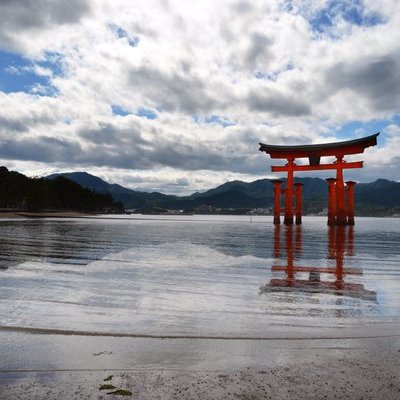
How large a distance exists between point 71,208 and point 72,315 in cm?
11225

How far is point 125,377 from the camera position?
2.84 meters

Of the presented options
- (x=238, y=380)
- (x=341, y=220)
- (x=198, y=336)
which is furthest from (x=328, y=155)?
(x=238, y=380)

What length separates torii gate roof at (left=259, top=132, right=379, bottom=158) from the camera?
127 ft

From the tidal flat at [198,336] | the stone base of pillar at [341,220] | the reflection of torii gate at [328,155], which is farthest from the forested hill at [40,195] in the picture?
the tidal flat at [198,336]

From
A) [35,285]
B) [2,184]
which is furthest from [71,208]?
[35,285]

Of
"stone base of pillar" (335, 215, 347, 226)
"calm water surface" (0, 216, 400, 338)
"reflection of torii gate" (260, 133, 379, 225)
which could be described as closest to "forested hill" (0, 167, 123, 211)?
"reflection of torii gate" (260, 133, 379, 225)

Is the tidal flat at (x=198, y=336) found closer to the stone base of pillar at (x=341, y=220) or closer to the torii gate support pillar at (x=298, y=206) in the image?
the stone base of pillar at (x=341, y=220)

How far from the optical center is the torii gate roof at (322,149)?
127 ft

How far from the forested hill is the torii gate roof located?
5887cm

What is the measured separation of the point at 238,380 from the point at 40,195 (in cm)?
8990

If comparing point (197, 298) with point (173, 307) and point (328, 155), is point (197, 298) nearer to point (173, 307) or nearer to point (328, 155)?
point (173, 307)

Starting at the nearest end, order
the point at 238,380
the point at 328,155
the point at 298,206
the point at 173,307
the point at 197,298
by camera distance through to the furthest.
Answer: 1. the point at 238,380
2. the point at 173,307
3. the point at 197,298
4. the point at 328,155
5. the point at 298,206

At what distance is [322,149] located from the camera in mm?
41844

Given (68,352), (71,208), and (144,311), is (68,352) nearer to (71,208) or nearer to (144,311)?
(144,311)
